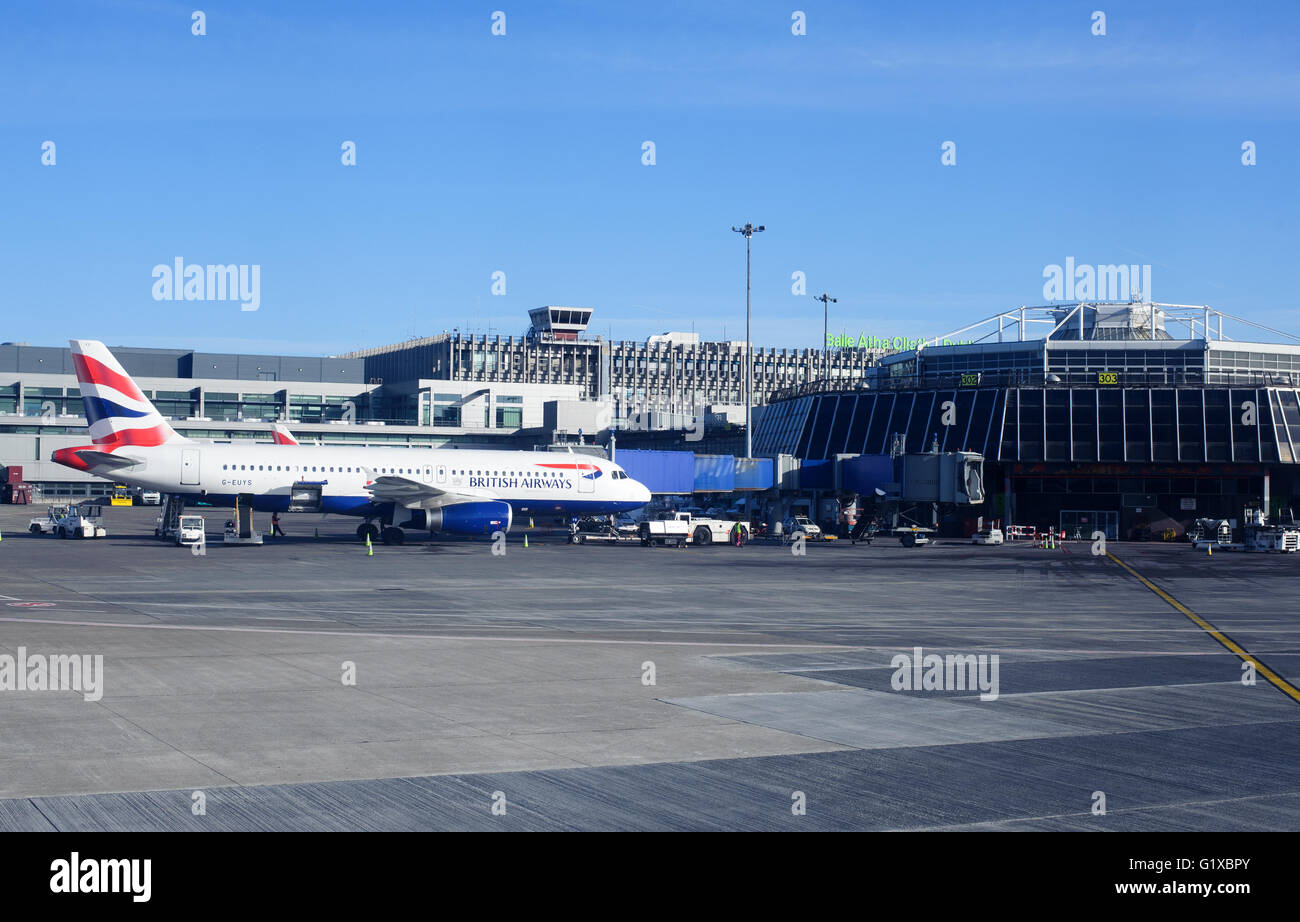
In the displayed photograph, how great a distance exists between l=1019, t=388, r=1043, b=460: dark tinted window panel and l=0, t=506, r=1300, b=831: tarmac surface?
49653mm

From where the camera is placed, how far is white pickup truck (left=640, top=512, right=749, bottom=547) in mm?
68750

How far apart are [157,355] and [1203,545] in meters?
120

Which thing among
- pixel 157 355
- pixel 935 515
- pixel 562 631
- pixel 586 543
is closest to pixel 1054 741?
pixel 562 631

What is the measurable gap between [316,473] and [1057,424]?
5468cm

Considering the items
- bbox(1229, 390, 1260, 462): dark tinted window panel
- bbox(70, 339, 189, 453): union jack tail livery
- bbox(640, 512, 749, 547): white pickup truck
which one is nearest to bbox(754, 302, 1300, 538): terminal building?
bbox(1229, 390, 1260, 462): dark tinted window panel

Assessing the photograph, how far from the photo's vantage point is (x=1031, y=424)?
89.2 m

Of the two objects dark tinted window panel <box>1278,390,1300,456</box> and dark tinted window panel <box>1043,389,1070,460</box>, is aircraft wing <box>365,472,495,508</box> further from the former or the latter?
dark tinted window panel <box>1278,390,1300,456</box>

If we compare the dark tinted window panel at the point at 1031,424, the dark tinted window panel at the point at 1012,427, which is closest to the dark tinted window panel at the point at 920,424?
the dark tinted window panel at the point at 1012,427

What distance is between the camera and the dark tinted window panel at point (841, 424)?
98625 millimetres

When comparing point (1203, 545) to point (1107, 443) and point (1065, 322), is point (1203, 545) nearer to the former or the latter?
point (1107, 443)

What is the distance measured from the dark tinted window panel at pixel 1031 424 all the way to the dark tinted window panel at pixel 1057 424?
51cm

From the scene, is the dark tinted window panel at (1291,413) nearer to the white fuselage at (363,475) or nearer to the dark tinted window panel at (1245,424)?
the dark tinted window panel at (1245,424)
